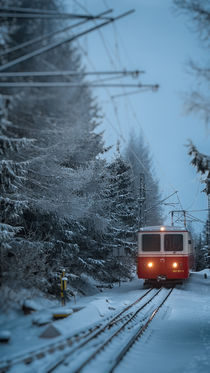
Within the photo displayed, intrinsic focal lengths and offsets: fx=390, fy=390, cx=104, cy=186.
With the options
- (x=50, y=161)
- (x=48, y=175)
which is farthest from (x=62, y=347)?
(x=50, y=161)

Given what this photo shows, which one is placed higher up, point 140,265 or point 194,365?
point 140,265

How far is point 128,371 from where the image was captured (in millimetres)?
6746

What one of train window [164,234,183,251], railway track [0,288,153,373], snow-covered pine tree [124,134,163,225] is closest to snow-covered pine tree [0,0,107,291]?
railway track [0,288,153,373]

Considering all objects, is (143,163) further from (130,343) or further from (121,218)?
(130,343)

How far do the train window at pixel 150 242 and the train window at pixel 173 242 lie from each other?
16.0 inches

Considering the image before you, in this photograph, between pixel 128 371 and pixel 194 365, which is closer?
pixel 128 371

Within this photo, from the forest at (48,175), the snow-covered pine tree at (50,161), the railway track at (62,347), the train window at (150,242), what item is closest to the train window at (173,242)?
the train window at (150,242)

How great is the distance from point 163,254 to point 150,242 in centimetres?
90

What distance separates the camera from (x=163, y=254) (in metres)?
19.6

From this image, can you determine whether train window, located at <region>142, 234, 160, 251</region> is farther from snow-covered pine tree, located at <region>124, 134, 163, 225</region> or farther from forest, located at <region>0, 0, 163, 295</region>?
snow-covered pine tree, located at <region>124, 134, 163, 225</region>

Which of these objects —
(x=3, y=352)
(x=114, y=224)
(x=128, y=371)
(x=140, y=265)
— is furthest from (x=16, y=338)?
(x=114, y=224)

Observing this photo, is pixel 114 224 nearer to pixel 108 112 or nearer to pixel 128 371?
pixel 108 112

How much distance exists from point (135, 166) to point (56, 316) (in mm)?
32082

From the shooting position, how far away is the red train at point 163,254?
759 inches
